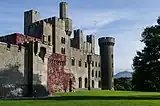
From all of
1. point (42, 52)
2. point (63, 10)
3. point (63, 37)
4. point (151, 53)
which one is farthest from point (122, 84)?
point (151, 53)

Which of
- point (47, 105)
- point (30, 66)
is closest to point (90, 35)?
point (30, 66)

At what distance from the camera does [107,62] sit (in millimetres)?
84438

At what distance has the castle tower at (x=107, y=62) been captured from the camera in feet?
277

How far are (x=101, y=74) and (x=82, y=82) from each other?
529 inches

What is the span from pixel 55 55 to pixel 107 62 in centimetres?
2803

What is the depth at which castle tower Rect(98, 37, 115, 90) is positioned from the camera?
84.3 meters

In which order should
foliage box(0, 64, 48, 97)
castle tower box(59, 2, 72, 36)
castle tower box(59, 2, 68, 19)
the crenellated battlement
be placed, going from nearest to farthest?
foliage box(0, 64, 48, 97), the crenellated battlement, castle tower box(59, 2, 72, 36), castle tower box(59, 2, 68, 19)

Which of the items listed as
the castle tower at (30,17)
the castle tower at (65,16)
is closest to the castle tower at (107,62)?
the castle tower at (65,16)

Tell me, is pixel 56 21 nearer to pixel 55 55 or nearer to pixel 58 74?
pixel 55 55

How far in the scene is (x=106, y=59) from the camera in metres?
84.6

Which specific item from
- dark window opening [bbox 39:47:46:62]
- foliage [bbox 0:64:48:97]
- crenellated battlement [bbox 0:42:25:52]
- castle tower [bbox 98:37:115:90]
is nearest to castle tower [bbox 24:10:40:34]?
dark window opening [bbox 39:47:46:62]

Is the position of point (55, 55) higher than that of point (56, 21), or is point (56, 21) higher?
point (56, 21)

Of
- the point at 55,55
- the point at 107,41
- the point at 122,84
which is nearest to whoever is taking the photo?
the point at 55,55

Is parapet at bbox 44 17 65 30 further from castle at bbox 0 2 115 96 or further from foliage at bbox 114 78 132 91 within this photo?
foliage at bbox 114 78 132 91
